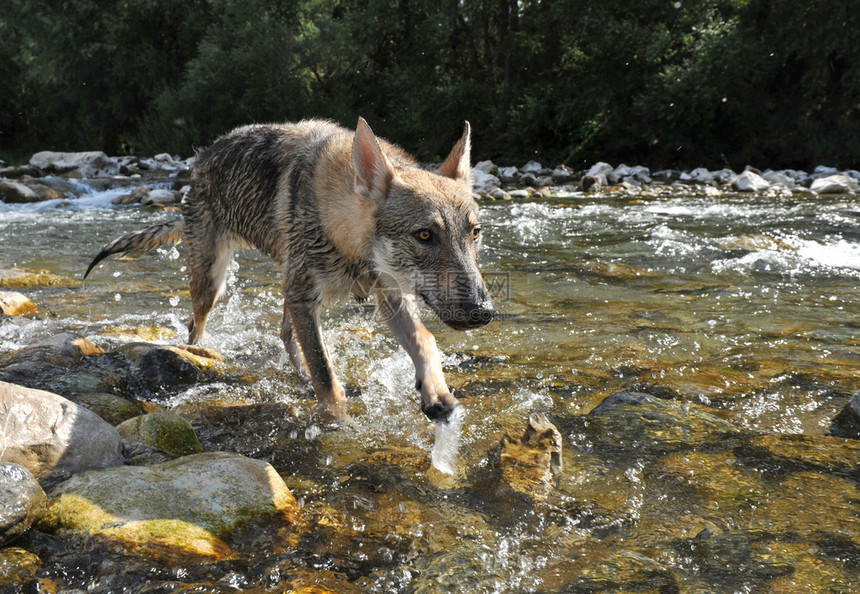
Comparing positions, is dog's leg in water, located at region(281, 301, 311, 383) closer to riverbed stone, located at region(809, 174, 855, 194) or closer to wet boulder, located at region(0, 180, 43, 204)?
wet boulder, located at region(0, 180, 43, 204)

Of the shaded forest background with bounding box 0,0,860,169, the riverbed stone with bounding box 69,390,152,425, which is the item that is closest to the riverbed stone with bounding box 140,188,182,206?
the shaded forest background with bounding box 0,0,860,169

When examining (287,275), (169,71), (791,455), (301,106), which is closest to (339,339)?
(287,275)

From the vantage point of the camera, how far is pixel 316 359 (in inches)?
191

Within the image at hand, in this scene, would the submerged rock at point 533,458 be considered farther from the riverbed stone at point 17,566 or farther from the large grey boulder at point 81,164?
the large grey boulder at point 81,164

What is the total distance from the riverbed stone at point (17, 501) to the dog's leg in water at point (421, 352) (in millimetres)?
2037

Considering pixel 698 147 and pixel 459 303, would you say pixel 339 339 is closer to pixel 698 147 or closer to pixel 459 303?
pixel 459 303

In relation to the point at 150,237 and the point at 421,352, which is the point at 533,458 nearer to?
the point at 421,352

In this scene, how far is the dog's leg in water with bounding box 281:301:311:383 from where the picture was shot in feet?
18.9

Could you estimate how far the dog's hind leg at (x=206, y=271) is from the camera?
20.4 feet

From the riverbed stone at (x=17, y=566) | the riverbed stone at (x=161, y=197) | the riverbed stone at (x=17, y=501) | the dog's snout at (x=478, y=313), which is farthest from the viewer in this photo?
the riverbed stone at (x=161, y=197)

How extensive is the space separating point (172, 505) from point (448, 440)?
1.61 m

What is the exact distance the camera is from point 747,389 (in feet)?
16.5

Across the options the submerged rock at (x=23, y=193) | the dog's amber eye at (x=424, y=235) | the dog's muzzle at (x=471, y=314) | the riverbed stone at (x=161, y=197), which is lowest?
the submerged rock at (x=23, y=193)

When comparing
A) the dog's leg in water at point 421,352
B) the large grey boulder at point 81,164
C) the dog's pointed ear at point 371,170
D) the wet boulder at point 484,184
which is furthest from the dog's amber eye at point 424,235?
the large grey boulder at point 81,164
